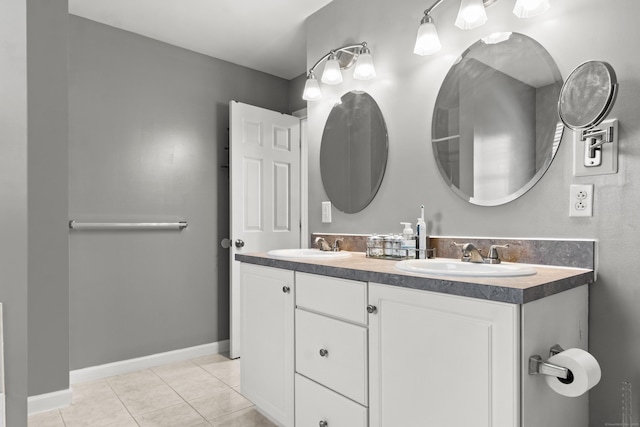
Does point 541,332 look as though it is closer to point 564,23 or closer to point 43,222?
point 564,23

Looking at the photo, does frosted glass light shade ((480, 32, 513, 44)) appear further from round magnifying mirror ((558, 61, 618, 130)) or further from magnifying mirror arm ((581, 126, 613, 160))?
A: magnifying mirror arm ((581, 126, 613, 160))

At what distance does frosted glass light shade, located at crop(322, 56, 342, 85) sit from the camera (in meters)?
2.27

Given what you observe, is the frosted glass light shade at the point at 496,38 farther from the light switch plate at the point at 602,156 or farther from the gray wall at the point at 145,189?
the gray wall at the point at 145,189

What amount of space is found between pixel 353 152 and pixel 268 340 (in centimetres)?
115

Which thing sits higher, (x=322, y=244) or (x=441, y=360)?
(x=322, y=244)

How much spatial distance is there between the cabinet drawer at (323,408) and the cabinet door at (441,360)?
9cm

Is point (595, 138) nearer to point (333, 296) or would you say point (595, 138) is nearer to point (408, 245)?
point (408, 245)

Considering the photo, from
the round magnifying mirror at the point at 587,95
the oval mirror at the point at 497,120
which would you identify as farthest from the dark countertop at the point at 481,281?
the round magnifying mirror at the point at 587,95

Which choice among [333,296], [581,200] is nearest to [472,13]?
[581,200]

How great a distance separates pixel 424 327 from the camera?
122 centimetres

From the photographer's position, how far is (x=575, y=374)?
40.3 inches

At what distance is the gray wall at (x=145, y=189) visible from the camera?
100 inches

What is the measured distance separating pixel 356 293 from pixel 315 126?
4.63 feet

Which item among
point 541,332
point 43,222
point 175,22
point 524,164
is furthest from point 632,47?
point 43,222
